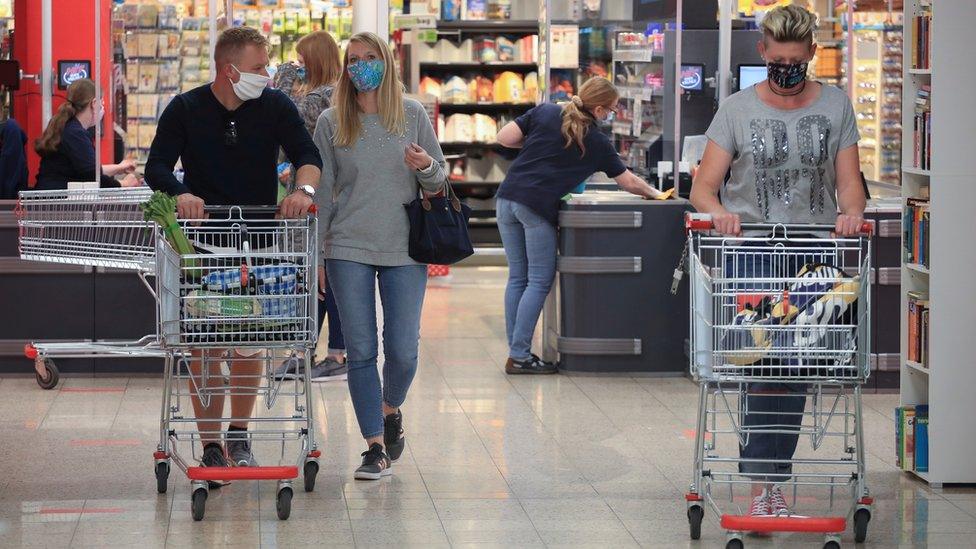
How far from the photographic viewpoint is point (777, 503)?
4648 mm

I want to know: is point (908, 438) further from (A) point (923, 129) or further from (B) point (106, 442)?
(B) point (106, 442)

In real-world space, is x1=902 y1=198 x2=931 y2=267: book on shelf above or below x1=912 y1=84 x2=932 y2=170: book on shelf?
below

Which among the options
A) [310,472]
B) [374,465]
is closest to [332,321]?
[374,465]

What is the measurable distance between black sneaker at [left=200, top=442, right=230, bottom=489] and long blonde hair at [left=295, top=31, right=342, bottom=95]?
2621 millimetres

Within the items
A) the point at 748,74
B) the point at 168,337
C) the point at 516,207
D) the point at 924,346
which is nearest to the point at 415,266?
the point at 168,337

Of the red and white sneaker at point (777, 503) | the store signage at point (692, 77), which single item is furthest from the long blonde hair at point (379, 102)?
the store signage at point (692, 77)

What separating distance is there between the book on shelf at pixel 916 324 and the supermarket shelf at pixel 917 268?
0.09m

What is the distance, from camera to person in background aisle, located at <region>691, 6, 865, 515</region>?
4562 mm

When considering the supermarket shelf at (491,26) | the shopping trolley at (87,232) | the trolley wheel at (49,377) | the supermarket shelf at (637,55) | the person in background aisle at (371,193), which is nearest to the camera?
the person in background aisle at (371,193)

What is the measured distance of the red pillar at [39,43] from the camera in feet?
27.9

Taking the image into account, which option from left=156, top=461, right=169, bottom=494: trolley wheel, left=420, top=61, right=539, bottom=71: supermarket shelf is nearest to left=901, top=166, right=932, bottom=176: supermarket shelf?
left=156, top=461, right=169, bottom=494: trolley wheel

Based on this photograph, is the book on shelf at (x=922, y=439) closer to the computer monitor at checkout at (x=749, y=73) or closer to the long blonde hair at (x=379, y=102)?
the long blonde hair at (x=379, y=102)

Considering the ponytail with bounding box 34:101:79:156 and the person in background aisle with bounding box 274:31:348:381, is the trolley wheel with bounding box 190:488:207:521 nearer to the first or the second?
the person in background aisle with bounding box 274:31:348:381

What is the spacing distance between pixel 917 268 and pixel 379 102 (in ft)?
6.57
